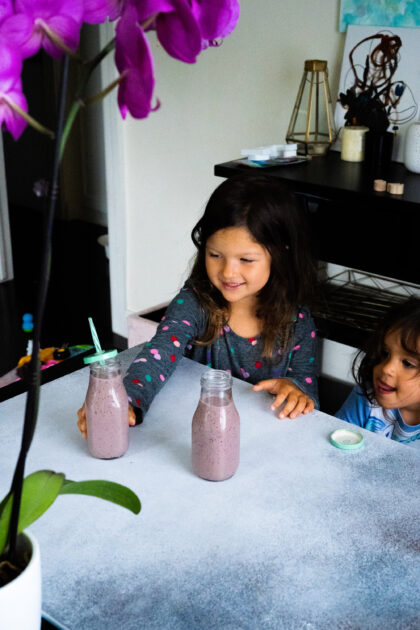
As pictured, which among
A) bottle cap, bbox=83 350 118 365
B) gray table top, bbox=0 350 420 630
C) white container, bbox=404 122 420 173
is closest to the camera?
gray table top, bbox=0 350 420 630

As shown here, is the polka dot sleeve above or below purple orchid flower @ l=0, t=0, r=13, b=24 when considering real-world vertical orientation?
below

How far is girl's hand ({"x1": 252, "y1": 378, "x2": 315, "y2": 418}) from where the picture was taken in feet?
4.50

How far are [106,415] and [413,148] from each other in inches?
52.8

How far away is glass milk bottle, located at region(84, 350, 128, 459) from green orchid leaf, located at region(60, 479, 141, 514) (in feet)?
1.45

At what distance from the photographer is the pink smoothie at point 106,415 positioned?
1192 millimetres

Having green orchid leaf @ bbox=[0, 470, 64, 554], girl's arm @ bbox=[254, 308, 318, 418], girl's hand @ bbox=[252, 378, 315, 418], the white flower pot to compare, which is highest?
green orchid leaf @ bbox=[0, 470, 64, 554]

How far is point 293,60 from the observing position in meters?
2.45

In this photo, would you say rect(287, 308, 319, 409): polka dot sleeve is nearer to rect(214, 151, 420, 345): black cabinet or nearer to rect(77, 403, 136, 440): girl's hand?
rect(214, 151, 420, 345): black cabinet

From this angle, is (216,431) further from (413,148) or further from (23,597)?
(413,148)

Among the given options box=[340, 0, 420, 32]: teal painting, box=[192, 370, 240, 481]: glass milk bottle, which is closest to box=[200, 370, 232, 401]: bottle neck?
box=[192, 370, 240, 481]: glass milk bottle

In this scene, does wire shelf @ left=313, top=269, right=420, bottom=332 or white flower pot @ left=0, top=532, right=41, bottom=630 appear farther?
wire shelf @ left=313, top=269, right=420, bottom=332

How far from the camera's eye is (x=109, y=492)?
2.44 feet

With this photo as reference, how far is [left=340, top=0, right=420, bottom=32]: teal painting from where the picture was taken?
2115mm

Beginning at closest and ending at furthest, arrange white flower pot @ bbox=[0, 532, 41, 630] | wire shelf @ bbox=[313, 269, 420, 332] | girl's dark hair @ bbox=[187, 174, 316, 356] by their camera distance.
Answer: white flower pot @ bbox=[0, 532, 41, 630] → girl's dark hair @ bbox=[187, 174, 316, 356] → wire shelf @ bbox=[313, 269, 420, 332]
